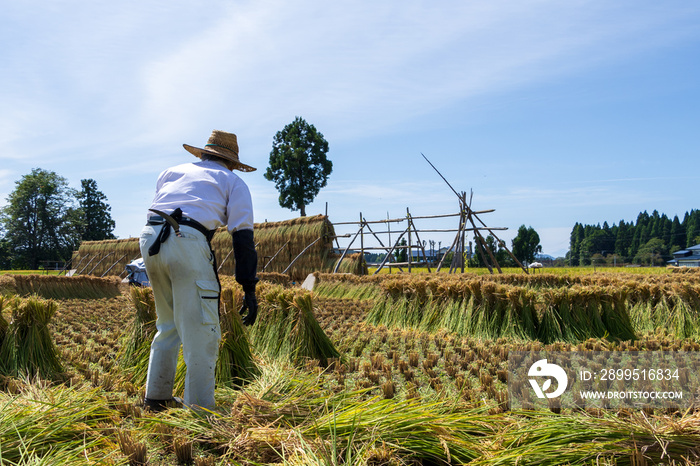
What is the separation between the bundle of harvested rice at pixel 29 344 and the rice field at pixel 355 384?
0.01 meters

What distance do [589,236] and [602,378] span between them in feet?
345

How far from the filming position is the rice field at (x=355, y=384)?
212 cm

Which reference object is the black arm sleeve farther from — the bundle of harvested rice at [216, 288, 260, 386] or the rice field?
the bundle of harvested rice at [216, 288, 260, 386]

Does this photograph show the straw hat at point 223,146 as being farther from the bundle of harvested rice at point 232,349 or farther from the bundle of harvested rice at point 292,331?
the bundle of harvested rice at point 292,331

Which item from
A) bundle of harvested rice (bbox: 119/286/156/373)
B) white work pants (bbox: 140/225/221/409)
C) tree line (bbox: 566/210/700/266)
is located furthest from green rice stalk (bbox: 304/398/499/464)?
tree line (bbox: 566/210/700/266)

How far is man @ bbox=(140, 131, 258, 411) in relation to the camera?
2.89m

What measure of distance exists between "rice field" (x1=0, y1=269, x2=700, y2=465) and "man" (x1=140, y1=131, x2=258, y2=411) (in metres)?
0.27

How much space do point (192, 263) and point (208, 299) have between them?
247 mm

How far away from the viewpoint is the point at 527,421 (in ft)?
7.80

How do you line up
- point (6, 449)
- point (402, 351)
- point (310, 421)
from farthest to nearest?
1. point (402, 351)
2. point (310, 421)
3. point (6, 449)

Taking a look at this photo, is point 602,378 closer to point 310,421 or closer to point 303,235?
point 310,421

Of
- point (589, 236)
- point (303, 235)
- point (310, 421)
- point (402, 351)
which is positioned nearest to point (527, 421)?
point (310, 421)

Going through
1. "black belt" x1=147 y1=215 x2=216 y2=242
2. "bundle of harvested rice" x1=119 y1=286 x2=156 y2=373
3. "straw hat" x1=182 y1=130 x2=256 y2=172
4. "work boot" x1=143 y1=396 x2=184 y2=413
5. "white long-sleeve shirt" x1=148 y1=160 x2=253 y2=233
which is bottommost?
"work boot" x1=143 y1=396 x2=184 y2=413

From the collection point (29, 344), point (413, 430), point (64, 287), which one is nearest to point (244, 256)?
point (413, 430)
